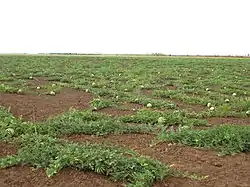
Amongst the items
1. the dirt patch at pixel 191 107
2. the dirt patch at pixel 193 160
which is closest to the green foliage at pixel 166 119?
the dirt patch at pixel 193 160

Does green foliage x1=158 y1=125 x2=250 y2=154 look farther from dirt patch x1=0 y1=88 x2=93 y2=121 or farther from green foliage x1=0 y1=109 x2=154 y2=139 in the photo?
dirt patch x1=0 y1=88 x2=93 y2=121

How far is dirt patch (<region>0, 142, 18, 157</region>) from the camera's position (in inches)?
227

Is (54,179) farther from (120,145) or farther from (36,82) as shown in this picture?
(36,82)

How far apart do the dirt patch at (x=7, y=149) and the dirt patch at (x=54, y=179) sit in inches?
24.2

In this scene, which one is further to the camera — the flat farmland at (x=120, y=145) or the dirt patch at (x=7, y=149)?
the dirt patch at (x=7, y=149)

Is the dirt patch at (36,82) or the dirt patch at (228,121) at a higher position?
the dirt patch at (228,121)

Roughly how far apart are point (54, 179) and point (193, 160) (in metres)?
2.15

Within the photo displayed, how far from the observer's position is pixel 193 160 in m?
5.93

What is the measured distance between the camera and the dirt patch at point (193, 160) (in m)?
5.11

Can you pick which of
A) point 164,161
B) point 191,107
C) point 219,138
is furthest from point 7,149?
point 191,107

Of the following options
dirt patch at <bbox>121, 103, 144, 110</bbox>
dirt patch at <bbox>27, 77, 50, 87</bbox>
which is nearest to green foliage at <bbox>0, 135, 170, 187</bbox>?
dirt patch at <bbox>121, 103, 144, 110</bbox>

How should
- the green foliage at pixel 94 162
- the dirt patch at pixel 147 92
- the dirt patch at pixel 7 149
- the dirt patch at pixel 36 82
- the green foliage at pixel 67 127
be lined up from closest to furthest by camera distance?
the green foliage at pixel 94 162, the dirt patch at pixel 7 149, the green foliage at pixel 67 127, the dirt patch at pixel 147 92, the dirt patch at pixel 36 82

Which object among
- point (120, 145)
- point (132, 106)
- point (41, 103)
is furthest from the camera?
point (132, 106)

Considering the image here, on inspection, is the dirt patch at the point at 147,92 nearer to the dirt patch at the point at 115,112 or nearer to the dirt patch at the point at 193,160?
the dirt patch at the point at 115,112
